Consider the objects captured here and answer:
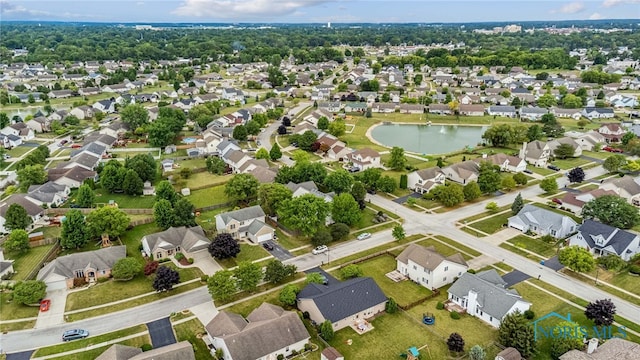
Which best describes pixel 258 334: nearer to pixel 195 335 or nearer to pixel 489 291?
pixel 195 335

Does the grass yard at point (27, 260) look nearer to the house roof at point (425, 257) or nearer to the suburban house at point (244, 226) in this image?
the suburban house at point (244, 226)

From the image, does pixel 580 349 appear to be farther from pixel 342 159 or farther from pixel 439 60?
pixel 439 60

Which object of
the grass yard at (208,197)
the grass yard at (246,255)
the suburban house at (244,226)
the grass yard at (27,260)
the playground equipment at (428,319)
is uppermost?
the suburban house at (244,226)

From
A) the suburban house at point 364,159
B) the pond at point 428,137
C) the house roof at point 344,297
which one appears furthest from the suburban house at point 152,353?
the pond at point 428,137

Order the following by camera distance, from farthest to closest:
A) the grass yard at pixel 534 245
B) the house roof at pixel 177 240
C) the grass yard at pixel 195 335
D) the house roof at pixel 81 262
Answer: the grass yard at pixel 534 245
the house roof at pixel 177 240
the house roof at pixel 81 262
the grass yard at pixel 195 335

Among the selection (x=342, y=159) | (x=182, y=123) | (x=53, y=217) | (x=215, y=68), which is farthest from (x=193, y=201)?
(x=215, y=68)

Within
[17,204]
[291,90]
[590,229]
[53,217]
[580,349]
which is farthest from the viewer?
[291,90]

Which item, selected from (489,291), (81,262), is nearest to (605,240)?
(489,291)
